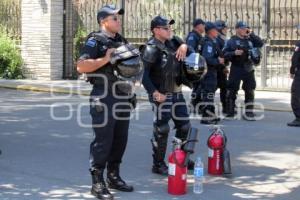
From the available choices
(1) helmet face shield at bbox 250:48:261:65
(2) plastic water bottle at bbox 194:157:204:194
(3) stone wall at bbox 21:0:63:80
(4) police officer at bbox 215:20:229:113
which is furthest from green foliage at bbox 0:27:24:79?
(2) plastic water bottle at bbox 194:157:204:194

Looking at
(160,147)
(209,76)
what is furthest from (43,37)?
(160,147)

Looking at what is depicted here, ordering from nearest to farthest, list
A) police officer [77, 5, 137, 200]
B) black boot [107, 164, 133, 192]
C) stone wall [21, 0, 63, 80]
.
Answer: police officer [77, 5, 137, 200], black boot [107, 164, 133, 192], stone wall [21, 0, 63, 80]

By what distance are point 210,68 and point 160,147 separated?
13.0 feet

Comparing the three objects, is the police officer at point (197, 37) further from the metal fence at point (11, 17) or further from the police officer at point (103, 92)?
the metal fence at point (11, 17)

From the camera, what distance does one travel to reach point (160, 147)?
6992 mm

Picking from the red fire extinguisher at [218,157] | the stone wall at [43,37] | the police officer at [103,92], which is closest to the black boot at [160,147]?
the red fire extinguisher at [218,157]

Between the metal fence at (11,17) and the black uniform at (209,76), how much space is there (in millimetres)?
10034

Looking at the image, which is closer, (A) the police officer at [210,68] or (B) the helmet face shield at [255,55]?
(A) the police officer at [210,68]

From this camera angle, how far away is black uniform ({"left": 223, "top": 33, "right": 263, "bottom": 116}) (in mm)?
11062

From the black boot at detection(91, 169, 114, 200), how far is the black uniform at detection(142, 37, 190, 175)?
1.11 metres

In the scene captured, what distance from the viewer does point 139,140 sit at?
9.27 m

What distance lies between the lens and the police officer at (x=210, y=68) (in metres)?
10.5

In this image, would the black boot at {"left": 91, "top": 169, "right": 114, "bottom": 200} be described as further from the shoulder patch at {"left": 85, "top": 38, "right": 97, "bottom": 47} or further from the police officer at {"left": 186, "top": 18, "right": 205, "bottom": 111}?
the police officer at {"left": 186, "top": 18, "right": 205, "bottom": 111}

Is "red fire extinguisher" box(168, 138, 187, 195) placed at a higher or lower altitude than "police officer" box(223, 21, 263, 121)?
lower
